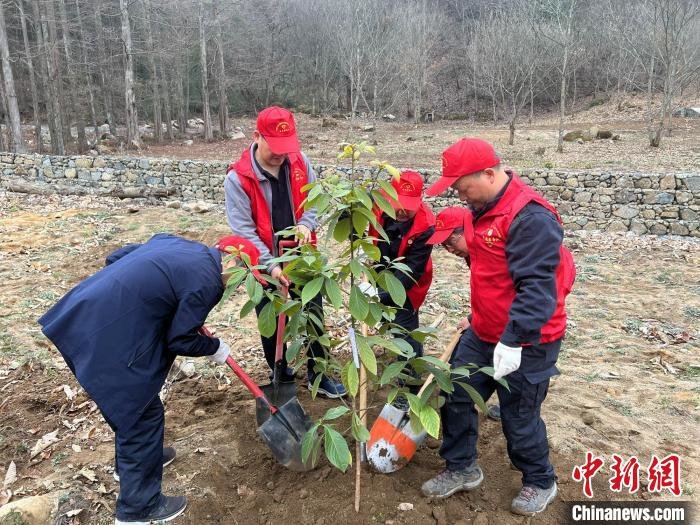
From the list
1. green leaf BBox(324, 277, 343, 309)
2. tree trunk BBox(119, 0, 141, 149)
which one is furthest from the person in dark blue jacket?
tree trunk BBox(119, 0, 141, 149)

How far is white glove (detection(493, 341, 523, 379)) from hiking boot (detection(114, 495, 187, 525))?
1539 mm

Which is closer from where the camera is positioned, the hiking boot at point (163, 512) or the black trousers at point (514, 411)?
the black trousers at point (514, 411)

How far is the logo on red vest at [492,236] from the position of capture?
205cm

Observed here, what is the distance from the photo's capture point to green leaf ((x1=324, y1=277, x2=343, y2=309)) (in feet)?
6.20

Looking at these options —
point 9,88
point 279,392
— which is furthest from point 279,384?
point 9,88

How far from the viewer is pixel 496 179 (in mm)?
2090

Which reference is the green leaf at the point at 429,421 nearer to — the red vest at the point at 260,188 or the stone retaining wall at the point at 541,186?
the red vest at the point at 260,188

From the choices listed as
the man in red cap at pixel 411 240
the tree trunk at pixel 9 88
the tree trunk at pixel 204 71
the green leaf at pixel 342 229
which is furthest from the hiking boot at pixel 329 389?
the tree trunk at pixel 204 71

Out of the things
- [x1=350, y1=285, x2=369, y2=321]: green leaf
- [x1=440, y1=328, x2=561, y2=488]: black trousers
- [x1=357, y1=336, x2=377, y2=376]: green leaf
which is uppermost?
[x1=350, y1=285, x2=369, y2=321]: green leaf

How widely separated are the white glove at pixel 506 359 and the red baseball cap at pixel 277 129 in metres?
1.48

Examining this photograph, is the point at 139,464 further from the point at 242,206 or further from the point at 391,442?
the point at 242,206

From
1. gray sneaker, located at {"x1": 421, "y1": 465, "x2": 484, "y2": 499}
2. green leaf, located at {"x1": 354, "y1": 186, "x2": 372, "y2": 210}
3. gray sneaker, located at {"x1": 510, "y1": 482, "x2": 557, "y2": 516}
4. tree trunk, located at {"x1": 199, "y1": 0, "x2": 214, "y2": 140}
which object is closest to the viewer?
green leaf, located at {"x1": 354, "y1": 186, "x2": 372, "y2": 210}

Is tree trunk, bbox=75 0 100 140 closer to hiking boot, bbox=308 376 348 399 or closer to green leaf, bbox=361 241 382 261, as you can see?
hiking boot, bbox=308 376 348 399

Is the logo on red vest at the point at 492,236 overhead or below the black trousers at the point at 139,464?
overhead
